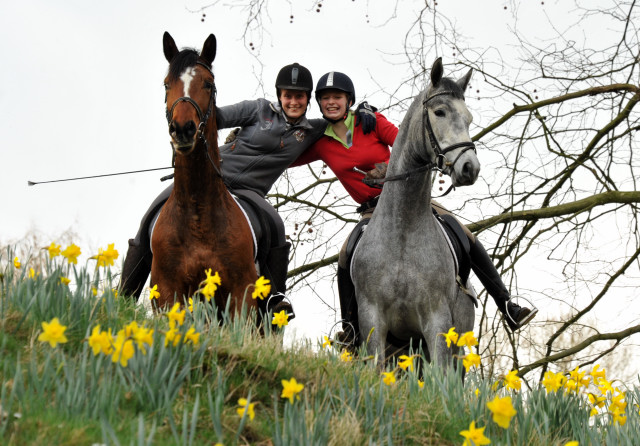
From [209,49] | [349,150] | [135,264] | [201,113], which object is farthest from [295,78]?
[135,264]

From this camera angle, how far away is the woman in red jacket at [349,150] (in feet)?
23.2

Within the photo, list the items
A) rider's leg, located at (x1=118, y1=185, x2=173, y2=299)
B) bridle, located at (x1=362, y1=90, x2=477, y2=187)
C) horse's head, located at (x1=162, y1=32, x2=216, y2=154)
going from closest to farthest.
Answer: horse's head, located at (x1=162, y1=32, x2=216, y2=154) → bridle, located at (x1=362, y1=90, x2=477, y2=187) → rider's leg, located at (x1=118, y1=185, x2=173, y2=299)

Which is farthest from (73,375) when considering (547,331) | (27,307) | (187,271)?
(547,331)

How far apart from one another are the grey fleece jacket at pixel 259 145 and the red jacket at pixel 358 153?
0.79 ft

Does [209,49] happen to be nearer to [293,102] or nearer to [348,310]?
[293,102]

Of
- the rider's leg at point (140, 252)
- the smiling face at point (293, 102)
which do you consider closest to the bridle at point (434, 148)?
the smiling face at point (293, 102)

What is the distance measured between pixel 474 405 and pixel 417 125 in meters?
3.03

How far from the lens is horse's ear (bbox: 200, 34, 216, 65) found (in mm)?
6280

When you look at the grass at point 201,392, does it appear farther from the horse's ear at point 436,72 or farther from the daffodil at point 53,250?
the horse's ear at point 436,72

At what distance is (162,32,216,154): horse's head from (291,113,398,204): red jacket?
1439 millimetres

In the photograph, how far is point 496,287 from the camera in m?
7.57

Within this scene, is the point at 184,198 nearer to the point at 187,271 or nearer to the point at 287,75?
the point at 187,271

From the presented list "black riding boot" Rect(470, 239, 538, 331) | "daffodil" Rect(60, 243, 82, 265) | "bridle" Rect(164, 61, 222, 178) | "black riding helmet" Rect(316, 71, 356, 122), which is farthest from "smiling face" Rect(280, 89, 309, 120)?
"daffodil" Rect(60, 243, 82, 265)

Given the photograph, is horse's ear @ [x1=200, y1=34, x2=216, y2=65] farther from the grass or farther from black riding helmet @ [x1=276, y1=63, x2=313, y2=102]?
the grass
